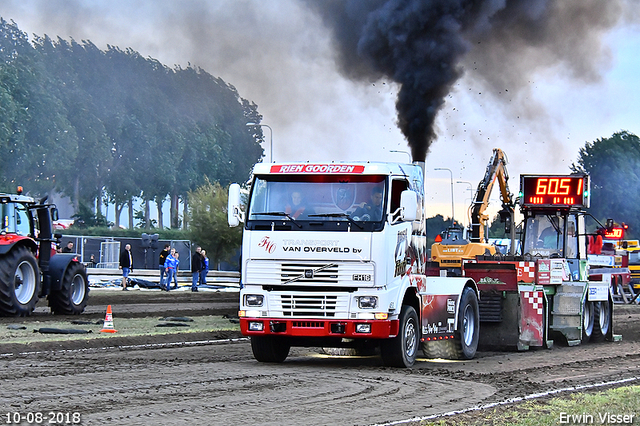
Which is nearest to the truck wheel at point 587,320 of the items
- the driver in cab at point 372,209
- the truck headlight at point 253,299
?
the driver in cab at point 372,209

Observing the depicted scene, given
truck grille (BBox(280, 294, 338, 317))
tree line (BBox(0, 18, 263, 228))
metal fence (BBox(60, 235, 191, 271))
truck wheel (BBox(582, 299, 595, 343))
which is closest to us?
truck grille (BBox(280, 294, 338, 317))

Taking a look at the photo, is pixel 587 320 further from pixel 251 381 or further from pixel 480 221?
pixel 480 221

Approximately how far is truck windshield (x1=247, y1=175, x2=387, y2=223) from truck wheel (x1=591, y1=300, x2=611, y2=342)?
9204 mm

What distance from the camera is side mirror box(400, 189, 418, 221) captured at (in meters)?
Result: 13.2

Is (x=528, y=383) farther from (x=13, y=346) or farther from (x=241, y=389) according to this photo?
(x=13, y=346)

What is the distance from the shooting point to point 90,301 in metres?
29.5

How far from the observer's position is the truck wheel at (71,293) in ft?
73.9

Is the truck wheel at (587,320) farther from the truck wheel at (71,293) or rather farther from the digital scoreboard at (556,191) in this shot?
the truck wheel at (71,293)

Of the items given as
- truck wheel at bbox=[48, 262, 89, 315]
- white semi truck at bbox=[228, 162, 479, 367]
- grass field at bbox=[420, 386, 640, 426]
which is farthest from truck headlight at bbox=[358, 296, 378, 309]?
truck wheel at bbox=[48, 262, 89, 315]

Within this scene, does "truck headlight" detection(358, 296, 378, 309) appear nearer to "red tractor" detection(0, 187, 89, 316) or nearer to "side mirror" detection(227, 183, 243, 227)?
"side mirror" detection(227, 183, 243, 227)

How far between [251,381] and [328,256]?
89.5 inches

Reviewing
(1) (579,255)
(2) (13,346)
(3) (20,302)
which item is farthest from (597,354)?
(3) (20,302)

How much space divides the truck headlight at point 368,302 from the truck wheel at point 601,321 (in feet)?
30.1

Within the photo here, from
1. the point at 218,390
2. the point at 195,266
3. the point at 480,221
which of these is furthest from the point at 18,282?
the point at 195,266
